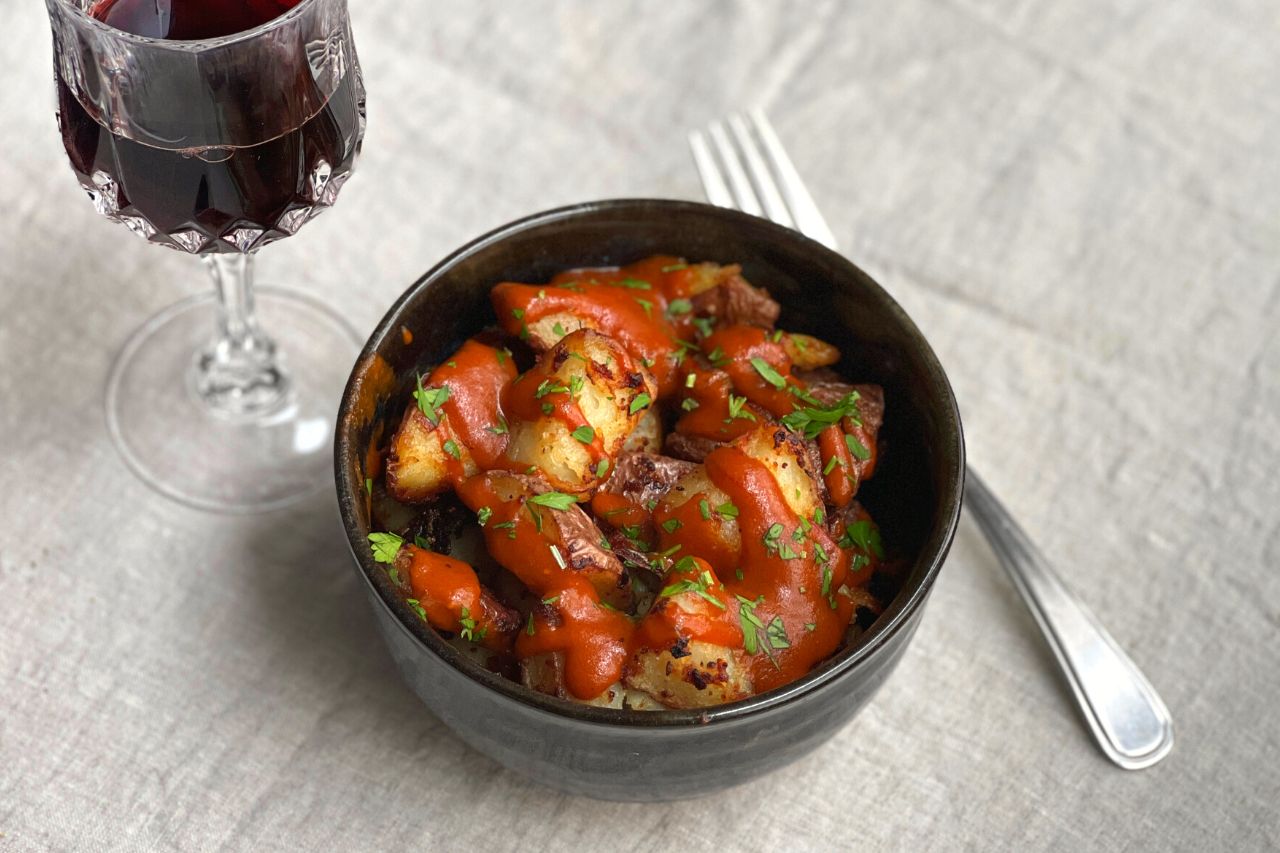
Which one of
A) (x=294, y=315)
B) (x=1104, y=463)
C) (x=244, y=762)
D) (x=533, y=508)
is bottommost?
(x=244, y=762)

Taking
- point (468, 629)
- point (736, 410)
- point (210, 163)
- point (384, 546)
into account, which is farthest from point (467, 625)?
point (210, 163)

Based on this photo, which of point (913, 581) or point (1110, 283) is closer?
point (913, 581)

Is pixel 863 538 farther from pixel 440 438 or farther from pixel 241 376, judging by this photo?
pixel 241 376

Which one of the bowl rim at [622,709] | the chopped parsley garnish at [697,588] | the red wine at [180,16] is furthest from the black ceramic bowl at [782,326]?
the red wine at [180,16]

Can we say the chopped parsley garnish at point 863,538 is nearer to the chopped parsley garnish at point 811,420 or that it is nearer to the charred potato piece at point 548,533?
the chopped parsley garnish at point 811,420

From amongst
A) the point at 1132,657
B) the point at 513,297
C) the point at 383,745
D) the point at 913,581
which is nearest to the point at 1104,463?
the point at 1132,657

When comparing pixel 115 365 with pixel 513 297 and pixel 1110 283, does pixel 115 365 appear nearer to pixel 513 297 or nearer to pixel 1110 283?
pixel 513 297

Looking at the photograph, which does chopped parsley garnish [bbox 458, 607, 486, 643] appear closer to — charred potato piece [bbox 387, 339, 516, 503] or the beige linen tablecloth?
charred potato piece [bbox 387, 339, 516, 503]
